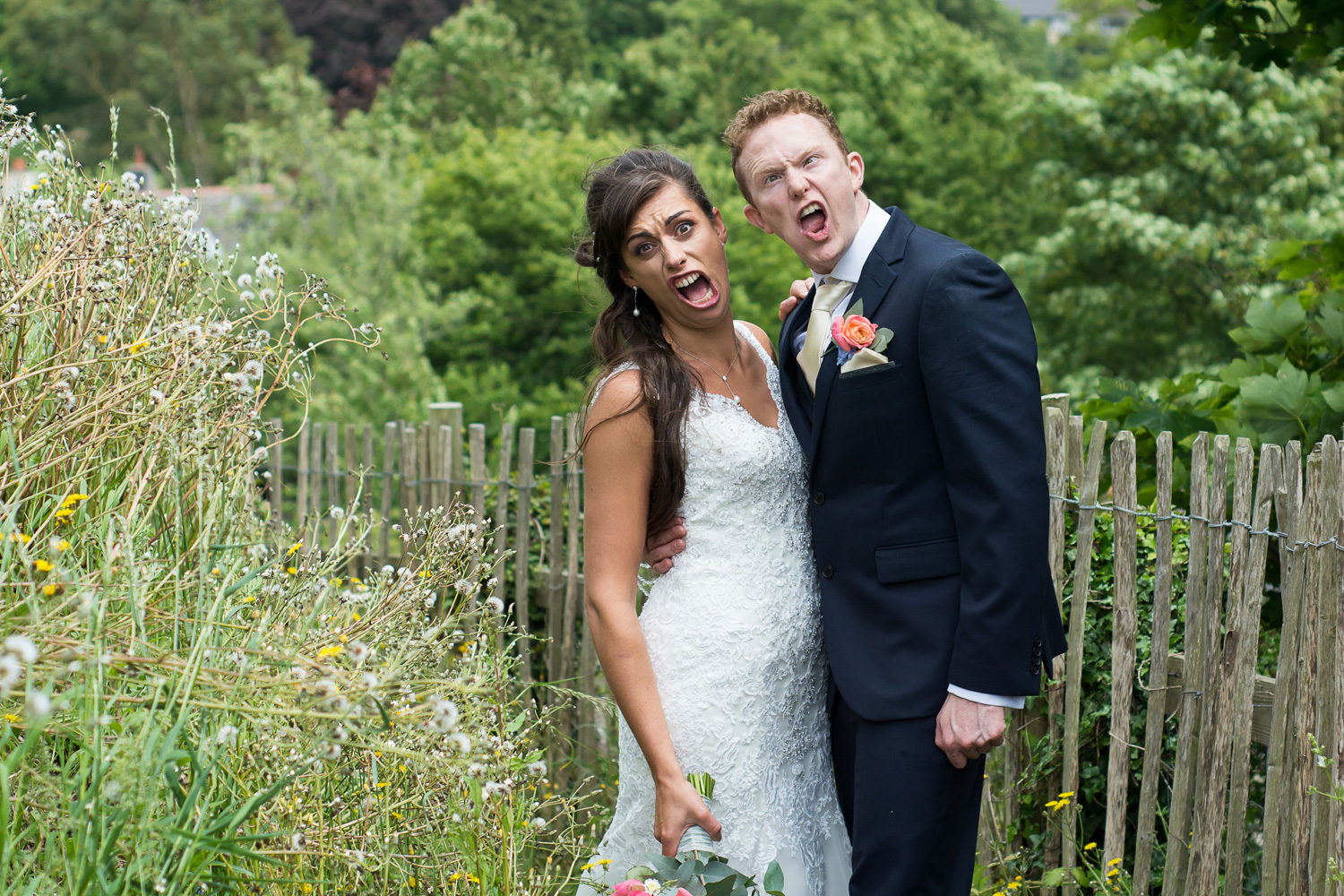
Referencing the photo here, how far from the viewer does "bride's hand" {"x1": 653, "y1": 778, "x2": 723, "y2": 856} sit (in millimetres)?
2480

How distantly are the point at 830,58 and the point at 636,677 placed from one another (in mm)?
24521

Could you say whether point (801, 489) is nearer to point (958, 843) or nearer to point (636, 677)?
point (636, 677)

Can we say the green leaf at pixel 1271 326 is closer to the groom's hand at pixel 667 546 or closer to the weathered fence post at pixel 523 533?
the groom's hand at pixel 667 546

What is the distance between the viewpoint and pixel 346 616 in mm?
2396

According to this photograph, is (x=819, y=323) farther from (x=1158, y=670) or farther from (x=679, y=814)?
(x=1158, y=670)

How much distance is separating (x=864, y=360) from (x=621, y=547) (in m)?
0.71

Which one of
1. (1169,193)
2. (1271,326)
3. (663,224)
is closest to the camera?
(663,224)

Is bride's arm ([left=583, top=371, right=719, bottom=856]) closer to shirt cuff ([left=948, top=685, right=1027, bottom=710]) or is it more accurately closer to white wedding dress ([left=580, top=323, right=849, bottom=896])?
white wedding dress ([left=580, top=323, right=849, bottom=896])

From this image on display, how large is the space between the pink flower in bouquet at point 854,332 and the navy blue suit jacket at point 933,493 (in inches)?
1.9

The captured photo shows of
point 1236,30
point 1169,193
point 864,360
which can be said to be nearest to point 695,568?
point 864,360

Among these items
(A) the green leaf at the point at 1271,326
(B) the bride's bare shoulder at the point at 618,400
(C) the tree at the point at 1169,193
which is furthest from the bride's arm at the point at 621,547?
(C) the tree at the point at 1169,193

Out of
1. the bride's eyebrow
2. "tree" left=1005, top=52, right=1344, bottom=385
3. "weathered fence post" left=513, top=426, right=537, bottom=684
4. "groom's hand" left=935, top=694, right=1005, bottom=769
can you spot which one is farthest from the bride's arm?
"tree" left=1005, top=52, right=1344, bottom=385

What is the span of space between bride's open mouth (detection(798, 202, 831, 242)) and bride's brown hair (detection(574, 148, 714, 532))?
30 cm

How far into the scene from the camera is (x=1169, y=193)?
559 inches
